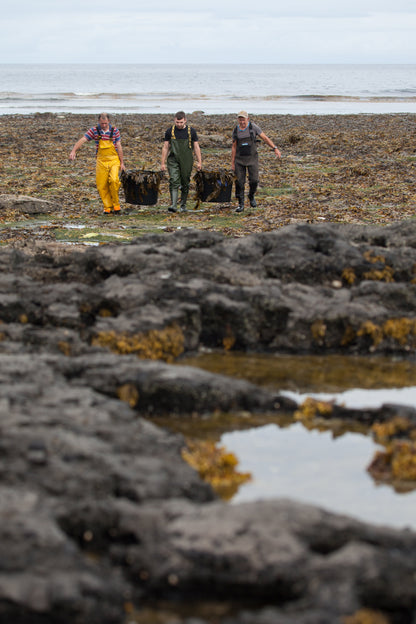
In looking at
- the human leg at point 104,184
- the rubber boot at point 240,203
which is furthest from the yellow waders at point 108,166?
the rubber boot at point 240,203

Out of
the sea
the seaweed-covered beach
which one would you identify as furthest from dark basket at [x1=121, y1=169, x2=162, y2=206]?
the sea

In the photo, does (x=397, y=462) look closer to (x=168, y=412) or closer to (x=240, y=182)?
(x=168, y=412)

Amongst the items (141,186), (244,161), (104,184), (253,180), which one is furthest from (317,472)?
(141,186)

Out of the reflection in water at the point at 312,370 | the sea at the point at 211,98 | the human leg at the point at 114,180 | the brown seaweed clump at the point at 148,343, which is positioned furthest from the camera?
the sea at the point at 211,98

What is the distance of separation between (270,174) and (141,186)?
566cm

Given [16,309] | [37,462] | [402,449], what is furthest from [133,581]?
[16,309]

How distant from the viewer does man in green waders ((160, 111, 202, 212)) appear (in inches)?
535

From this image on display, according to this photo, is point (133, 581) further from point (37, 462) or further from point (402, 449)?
point (402, 449)

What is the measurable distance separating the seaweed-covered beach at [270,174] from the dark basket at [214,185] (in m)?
0.24

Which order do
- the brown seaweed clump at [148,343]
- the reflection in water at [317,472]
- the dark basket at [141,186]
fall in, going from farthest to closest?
the dark basket at [141,186] → the brown seaweed clump at [148,343] → the reflection in water at [317,472]

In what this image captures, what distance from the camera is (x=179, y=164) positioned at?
13.9 m

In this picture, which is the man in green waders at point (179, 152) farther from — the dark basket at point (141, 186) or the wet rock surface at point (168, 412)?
the wet rock surface at point (168, 412)

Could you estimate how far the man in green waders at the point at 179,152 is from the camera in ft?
44.6

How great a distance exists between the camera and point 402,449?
4258mm
